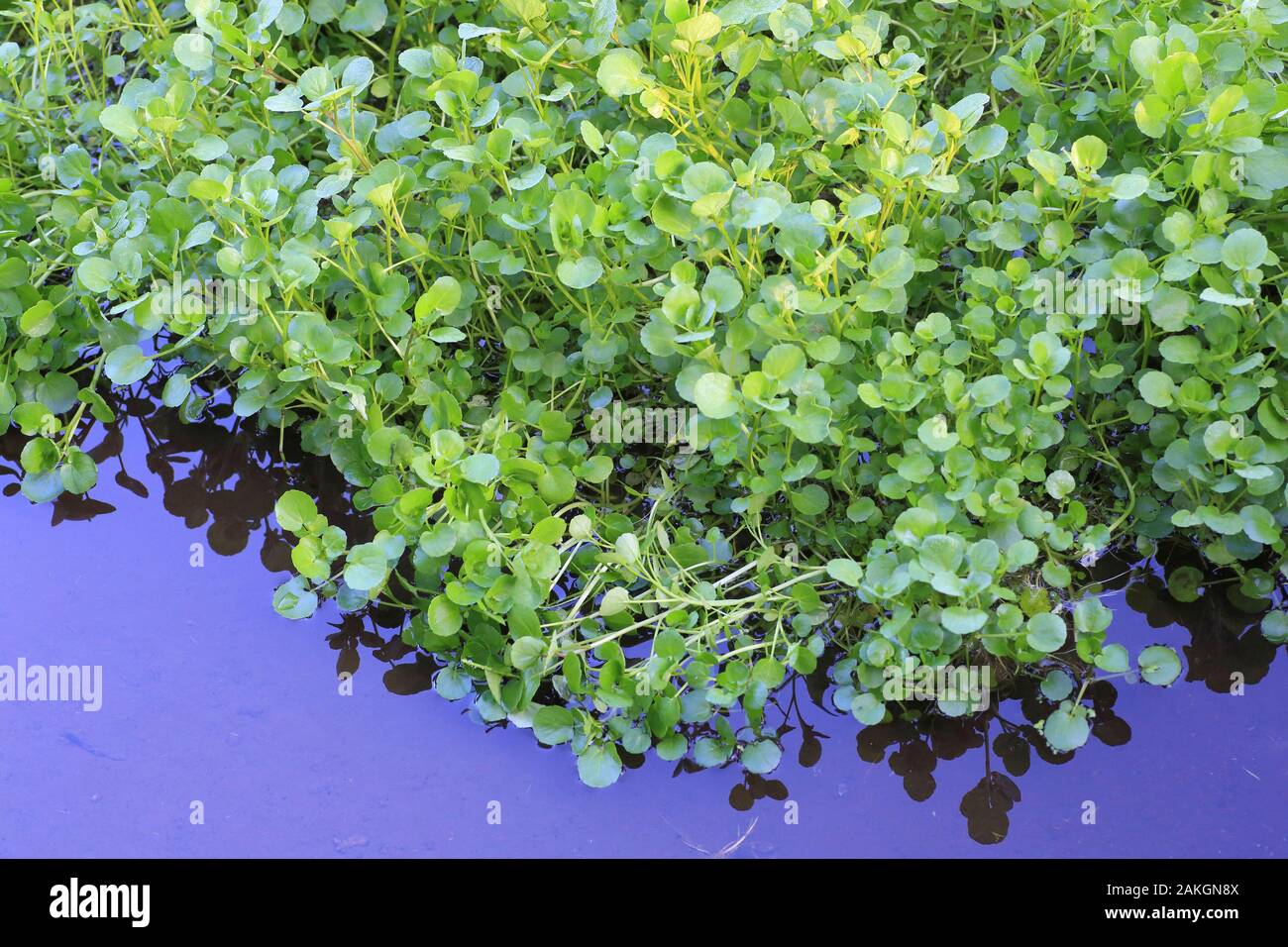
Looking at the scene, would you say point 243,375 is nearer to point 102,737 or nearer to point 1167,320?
point 102,737

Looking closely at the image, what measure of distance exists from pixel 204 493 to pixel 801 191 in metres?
0.82

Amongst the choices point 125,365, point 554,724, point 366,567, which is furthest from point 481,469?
point 125,365

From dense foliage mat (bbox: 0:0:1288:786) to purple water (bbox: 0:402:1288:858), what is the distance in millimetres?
44

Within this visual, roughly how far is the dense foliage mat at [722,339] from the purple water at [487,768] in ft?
0.14

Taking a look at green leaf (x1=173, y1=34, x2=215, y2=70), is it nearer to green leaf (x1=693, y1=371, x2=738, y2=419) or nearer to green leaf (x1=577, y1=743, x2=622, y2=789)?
green leaf (x1=693, y1=371, x2=738, y2=419)

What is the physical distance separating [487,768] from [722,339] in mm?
519

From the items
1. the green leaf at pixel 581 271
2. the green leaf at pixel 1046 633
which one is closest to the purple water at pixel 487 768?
the green leaf at pixel 1046 633

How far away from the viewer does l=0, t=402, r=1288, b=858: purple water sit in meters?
1.21

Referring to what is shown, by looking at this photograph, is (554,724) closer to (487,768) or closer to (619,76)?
(487,768)

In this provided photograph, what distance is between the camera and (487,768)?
4.17 ft

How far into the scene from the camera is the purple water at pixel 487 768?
1.21m

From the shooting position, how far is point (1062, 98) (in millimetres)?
1585

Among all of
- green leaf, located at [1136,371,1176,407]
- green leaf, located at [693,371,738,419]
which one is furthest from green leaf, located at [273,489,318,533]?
green leaf, located at [1136,371,1176,407]
